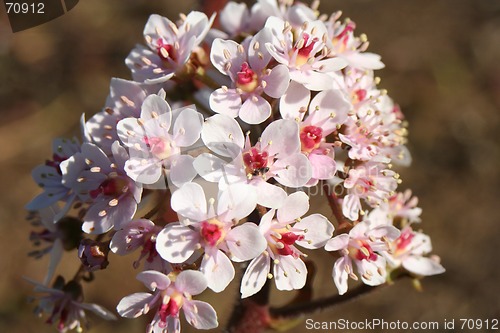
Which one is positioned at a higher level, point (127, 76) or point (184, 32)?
point (184, 32)

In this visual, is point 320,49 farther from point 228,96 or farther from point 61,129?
point 61,129

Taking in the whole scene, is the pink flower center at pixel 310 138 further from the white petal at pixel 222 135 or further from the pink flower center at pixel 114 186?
the pink flower center at pixel 114 186

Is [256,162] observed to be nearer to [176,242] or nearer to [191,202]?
[191,202]

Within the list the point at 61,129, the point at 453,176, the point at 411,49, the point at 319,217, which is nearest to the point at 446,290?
the point at 453,176

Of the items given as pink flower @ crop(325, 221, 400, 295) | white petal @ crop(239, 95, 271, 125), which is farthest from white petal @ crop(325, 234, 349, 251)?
white petal @ crop(239, 95, 271, 125)

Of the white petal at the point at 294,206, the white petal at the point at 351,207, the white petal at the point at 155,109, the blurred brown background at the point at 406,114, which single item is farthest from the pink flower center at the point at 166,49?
the blurred brown background at the point at 406,114

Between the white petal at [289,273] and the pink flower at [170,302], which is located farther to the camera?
the white petal at [289,273]

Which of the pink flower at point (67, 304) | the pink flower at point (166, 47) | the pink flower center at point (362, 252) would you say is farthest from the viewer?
the pink flower at point (67, 304)
